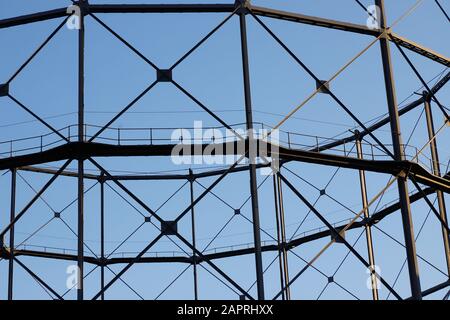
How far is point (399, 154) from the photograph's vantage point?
101 feet

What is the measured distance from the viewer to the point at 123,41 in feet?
A: 94.7

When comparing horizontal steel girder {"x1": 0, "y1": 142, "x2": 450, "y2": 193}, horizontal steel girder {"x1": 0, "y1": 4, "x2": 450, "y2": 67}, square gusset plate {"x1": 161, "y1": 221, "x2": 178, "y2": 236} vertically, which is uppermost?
horizontal steel girder {"x1": 0, "y1": 4, "x2": 450, "y2": 67}

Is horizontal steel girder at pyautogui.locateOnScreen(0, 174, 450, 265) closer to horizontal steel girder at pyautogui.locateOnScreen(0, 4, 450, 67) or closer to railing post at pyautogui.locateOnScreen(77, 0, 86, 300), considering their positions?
horizontal steel girder at pyautogui.locateOnScreen(0, 4, 450, 67)

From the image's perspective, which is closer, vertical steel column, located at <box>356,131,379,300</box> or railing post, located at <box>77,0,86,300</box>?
railing post, located at <box>77,0,86,300</box>

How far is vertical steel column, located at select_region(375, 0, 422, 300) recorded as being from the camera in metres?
30.0

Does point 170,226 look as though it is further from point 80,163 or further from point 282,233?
point 282,233

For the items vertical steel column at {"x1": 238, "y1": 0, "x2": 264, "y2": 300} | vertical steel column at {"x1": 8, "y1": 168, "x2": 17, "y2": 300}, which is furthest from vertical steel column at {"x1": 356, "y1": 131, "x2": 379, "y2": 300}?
vertical steel column at {"x1": 8, "y1": 168, "x2": 17, "y2": 300}

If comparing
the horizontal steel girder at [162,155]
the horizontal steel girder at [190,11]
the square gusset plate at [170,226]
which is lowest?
the square gusset plate at [170,226]

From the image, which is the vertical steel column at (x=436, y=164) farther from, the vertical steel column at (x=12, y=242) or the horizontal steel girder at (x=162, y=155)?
the vertical steel column at (x=12, y=242)

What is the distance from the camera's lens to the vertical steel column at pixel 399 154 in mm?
29984

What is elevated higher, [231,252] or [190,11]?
[190,11]

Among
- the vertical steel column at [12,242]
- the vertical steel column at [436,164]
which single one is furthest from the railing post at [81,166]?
the vertical steel column at [436,164]

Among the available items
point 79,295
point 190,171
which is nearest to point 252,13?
point 79,295

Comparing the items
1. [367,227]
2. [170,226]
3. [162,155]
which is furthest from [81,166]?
[367,227]
